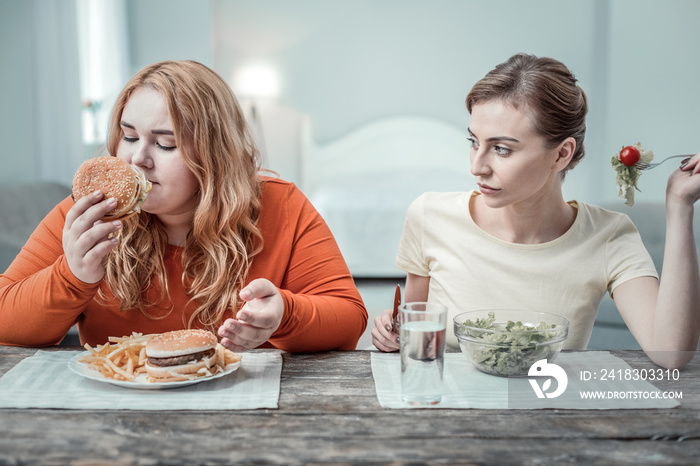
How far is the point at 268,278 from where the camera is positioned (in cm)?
158

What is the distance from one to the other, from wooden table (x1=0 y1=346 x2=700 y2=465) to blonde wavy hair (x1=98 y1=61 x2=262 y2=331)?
49cm

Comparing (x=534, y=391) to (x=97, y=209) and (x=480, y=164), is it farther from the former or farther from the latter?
(x=97, y=209)

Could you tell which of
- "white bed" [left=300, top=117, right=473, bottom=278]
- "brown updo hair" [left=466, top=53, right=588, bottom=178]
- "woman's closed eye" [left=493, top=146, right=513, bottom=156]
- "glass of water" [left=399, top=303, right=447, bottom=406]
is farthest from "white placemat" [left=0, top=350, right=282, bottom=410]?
"white bed" [left=300, top=117, right=473, bottom=278]

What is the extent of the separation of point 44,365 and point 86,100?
394cm

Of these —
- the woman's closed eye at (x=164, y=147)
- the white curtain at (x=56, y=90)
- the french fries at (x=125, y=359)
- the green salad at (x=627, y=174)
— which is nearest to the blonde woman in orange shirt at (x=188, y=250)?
the woman's closed eye at (x=164, y=147)

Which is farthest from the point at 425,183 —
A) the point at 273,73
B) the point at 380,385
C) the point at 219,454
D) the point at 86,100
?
the point at 219,454

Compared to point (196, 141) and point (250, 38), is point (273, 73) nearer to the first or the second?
point (250, 38)

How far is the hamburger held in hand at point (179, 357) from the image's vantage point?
111 cm

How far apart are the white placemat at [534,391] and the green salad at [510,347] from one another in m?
0.02

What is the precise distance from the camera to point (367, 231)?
5.09m

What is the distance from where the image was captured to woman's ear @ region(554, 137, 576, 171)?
5.16 ft

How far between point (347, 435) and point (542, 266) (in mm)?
863
